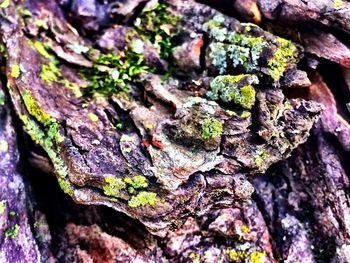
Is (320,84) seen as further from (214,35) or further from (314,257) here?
(314,257)

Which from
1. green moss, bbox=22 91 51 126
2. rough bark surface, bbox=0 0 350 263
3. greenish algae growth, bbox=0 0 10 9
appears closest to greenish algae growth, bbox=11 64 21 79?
rough bark surface, bbox=0 0 350 263

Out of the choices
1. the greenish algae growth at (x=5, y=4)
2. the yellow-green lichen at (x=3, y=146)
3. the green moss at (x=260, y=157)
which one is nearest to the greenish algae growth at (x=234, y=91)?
the green moss at (x=260, y=157)

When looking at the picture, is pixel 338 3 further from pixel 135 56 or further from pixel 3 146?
pixel 3 146

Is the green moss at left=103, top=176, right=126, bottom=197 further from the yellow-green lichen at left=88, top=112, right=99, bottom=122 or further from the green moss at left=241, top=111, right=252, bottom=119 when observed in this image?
the green moss at left=241, top=111, right=252, bottom=119

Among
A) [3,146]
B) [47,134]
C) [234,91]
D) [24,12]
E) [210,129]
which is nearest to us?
[210,129]

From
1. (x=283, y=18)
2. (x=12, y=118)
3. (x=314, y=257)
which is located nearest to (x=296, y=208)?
(x=314, y=257)

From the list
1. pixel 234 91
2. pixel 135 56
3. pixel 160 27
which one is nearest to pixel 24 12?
pixel 135 56
